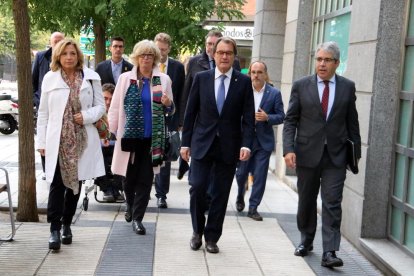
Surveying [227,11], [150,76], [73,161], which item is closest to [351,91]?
[150,76]

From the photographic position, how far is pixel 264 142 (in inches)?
318

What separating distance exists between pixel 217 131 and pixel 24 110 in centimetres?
217

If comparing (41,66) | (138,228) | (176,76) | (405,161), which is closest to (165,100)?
(138,228)

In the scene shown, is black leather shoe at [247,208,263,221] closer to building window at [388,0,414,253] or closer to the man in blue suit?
the man in blue suit

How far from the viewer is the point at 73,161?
609cm

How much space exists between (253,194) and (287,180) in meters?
3.13

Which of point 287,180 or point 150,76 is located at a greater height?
point 150,76

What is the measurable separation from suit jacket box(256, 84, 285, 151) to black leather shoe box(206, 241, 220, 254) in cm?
204

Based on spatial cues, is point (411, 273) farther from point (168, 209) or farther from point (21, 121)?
point (21, 121)

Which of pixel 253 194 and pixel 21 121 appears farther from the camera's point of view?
pixel 253 194

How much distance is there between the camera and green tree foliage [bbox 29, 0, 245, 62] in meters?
12.7

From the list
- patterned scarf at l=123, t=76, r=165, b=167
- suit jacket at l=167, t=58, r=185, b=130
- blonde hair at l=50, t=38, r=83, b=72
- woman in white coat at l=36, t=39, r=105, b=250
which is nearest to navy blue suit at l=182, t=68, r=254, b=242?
patterned scarf at l=123, t=76, r=165, b=167

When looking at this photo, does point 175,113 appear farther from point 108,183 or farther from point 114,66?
point 108,183

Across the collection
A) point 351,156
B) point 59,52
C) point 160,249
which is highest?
point 59,52
